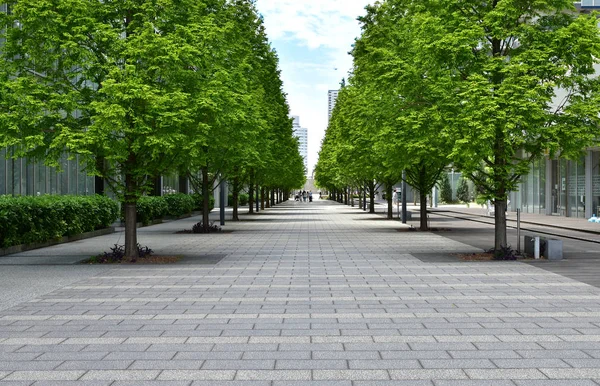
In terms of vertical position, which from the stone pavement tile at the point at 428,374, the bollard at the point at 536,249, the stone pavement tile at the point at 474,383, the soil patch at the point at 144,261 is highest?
the bollard at the point at 536,249

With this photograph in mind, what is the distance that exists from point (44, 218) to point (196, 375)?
48.3 feet

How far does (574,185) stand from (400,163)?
25.0 metres

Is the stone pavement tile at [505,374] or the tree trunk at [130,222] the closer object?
the stone pavement tile at [505,374]

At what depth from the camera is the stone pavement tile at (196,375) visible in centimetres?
546

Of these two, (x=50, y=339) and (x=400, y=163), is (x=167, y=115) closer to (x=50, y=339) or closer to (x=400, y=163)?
(x=50, y=339)

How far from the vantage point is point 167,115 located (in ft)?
42.7

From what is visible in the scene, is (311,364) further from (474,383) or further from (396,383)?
(474,383)

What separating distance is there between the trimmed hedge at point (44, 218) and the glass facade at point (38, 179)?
1236 millimetres

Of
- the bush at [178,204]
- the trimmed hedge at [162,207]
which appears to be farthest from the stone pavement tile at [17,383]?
the bush at [178,204]

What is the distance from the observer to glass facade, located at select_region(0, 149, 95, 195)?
2295cm

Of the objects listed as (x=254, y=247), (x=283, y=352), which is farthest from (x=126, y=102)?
(x=283, y=352)

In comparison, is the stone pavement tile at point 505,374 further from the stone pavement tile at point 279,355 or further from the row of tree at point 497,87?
the row of tree at point 497,87

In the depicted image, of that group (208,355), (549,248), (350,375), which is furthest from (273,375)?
(549,248)

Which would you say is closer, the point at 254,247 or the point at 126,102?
the point at 126,102
